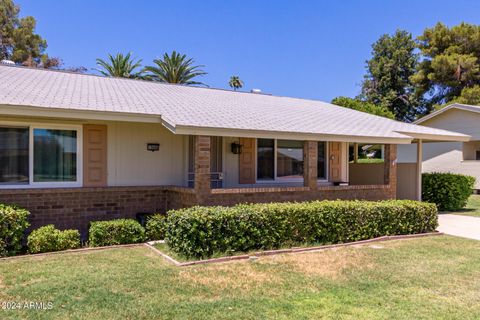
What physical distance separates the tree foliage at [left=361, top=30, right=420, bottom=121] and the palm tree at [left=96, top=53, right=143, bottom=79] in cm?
2209

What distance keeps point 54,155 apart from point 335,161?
28.1ft

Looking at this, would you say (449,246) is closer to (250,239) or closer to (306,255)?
(306,255)

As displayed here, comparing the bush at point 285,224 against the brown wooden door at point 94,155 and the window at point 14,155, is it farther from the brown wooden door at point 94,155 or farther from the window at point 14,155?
the window at point 14,155

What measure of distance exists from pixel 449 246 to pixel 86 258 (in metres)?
7.29

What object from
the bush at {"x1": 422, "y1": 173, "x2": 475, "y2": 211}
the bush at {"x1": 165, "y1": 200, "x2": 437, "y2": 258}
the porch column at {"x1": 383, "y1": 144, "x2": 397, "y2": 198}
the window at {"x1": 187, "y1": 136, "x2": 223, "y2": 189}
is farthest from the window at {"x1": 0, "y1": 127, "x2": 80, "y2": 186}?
the bush at {"x1": 422, "y1": 173, "x2": 475, "y2": 211}

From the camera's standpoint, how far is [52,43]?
3353cm

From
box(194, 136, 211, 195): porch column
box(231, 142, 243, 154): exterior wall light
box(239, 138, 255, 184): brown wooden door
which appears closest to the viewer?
box(194, 136, 211, 195): porch column

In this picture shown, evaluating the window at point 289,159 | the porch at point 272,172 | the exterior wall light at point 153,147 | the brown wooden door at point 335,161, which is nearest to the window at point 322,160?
the porch at point 272,172

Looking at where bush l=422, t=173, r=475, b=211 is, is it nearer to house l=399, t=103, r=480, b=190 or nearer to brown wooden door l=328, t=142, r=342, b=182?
brown wooden door l=328, t=142, r=342, b=182

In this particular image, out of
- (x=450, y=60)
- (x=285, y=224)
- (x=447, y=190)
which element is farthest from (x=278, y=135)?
(x=450, y=60)

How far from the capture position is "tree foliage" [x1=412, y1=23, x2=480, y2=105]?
102ft

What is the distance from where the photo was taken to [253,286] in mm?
5578

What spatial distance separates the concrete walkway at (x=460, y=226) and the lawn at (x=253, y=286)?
2489 mm

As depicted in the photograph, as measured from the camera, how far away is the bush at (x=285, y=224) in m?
7.09
